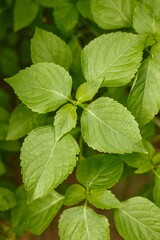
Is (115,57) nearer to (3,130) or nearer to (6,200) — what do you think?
(3,130)

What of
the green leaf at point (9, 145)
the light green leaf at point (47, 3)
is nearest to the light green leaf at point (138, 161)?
the green leaf at point (9, 145)

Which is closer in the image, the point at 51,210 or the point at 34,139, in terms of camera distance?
the point at 34,139

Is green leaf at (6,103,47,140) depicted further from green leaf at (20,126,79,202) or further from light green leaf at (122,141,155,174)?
light green leaf at (122,141,155,174)

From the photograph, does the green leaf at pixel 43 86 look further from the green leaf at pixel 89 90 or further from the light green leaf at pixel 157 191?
the light green leaf at pixel 157 191

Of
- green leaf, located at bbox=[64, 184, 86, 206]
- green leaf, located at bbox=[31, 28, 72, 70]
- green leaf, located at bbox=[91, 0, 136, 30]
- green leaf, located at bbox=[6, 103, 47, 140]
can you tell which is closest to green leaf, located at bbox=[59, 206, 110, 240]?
green leaf, located at bbox=[64, 184, 86, 206]

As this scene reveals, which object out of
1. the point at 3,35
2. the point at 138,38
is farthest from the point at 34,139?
the point at 3,35

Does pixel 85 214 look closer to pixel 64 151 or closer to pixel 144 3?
pixel 64 151

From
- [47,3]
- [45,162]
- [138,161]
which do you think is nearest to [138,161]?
[138,161]
